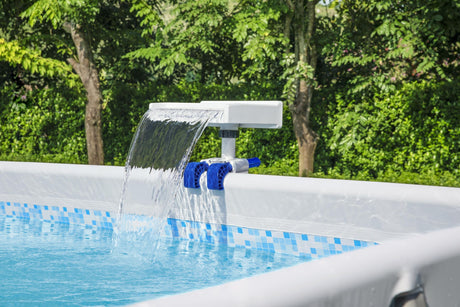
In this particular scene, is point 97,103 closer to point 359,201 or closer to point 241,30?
point 241,30

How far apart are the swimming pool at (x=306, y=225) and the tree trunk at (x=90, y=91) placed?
325 cm

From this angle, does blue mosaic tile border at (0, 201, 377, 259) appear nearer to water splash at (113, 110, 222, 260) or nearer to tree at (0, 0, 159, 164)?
water splash at (113, 110, 222, 260)

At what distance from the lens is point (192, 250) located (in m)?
4.72

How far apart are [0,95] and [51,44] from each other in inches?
74.1

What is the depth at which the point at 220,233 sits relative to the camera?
4.86m

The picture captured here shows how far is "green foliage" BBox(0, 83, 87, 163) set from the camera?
10.1 m

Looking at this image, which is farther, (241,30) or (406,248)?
(241,30)

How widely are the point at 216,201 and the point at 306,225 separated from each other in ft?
2.65

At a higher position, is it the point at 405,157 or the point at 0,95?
the point at 0,95

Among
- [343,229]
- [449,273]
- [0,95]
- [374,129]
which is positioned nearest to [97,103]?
[0,95]

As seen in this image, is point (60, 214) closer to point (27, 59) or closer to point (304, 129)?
point (27, 59)

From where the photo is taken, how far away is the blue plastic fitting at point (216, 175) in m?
4.69

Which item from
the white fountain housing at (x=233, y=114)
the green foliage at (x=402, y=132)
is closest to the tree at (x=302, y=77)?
the green foliage at (x=402, y=132)

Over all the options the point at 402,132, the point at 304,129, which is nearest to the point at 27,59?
the point at 304,129
